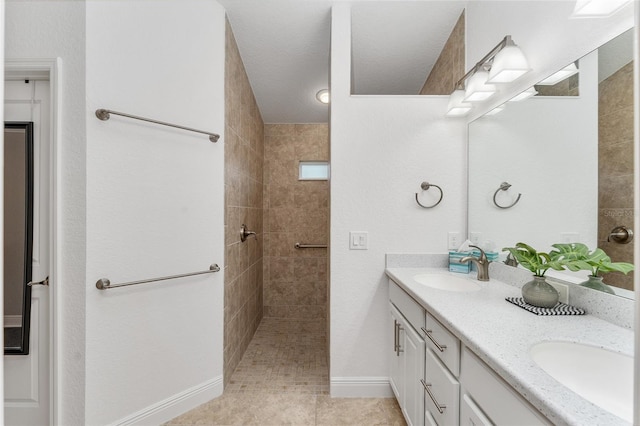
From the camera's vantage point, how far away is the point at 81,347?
1.43 metres

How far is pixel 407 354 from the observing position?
155 centimetres

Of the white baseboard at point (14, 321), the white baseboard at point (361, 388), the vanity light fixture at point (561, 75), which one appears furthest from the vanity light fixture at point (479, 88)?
the white baseboard at point (14, 321)

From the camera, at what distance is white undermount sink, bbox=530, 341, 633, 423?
768 millimetres

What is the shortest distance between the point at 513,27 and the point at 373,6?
90 cm

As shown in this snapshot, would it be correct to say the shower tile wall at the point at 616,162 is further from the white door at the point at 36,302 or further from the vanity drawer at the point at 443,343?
the white door at the point at 36,302

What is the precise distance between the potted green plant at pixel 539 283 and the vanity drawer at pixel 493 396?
429 millimetres

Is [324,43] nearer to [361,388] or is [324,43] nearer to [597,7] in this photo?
[597,7]

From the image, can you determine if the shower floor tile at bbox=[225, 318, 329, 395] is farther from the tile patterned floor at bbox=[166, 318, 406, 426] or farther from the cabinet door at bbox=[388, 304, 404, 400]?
the cabinet door at bbox=[388, 304, 404, 400]

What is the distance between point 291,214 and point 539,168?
2.61m

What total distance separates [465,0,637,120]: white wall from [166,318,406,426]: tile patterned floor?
2.00 metres

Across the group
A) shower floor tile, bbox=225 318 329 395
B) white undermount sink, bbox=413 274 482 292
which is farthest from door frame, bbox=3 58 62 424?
white undermount sink, bbox=413 274 482 292

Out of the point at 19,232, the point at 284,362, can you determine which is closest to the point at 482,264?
the point at 284,362

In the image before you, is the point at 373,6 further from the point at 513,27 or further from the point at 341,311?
the point at 341,311

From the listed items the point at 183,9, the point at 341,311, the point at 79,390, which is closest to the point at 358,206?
the point at 341,311
